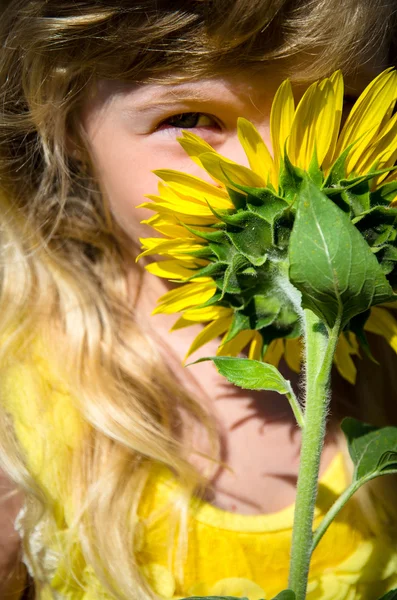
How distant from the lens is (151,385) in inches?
39.5

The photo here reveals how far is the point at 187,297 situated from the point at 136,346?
0.93 feet

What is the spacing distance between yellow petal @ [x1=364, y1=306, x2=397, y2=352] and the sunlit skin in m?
0.22

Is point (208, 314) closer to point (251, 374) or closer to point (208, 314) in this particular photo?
point (208, 314)

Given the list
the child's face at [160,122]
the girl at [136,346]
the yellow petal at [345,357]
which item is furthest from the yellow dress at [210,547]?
the child's face at [160,122]

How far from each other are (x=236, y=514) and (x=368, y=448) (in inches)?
12.7

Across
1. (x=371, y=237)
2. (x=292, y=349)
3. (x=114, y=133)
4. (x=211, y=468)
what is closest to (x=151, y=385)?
(x=211, y=468)

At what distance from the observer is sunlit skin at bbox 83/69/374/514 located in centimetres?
79

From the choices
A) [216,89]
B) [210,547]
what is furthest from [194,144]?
[210,547]

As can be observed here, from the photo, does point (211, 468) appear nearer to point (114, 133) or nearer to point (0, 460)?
point (0, 460)

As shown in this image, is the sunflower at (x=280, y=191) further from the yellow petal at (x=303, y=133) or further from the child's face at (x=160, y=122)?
the child's face at (x=160, y=122)

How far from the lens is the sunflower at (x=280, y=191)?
62 cm

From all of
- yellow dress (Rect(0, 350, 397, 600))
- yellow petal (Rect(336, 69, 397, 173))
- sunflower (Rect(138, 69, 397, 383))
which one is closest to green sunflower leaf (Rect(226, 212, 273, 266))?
sunflower (Rect(138, 69, 397, 383))

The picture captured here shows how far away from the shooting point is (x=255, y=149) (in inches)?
25.6

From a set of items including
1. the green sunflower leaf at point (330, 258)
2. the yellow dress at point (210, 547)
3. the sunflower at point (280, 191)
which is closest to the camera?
the green sunflower leaf at point (330, 258)
